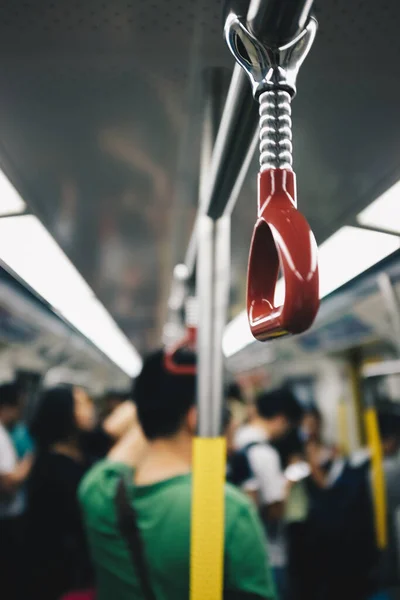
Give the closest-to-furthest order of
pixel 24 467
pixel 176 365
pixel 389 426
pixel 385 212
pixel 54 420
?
pixel 176 365 → pixel 385 212 → pixel 54 420 → pixel 389 426 → pixel 24 467

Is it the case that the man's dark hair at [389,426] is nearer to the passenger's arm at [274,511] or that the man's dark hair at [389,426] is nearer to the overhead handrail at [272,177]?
the passenger's arm at [274,511]

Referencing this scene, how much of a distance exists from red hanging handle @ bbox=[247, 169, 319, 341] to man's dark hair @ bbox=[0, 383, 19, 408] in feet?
11.7

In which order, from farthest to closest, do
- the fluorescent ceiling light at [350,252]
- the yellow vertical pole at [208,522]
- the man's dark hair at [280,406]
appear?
the man's dark hair at [280,406] → the fluorescent ceiling light at [350,252] → the yellow vertical pole at [208,522]

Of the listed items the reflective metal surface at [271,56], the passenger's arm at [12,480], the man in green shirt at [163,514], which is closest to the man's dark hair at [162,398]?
the man in green shirt at [163,514]

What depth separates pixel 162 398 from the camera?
4.58ft

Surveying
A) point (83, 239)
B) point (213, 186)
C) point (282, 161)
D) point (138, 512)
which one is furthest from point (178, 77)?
point (83, 239)

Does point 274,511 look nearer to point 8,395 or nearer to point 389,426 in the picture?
point 389,426

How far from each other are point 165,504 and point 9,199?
1.13 m

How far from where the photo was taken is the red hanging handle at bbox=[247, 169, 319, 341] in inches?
14.6

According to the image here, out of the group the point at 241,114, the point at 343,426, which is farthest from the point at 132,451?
the point at 343,426

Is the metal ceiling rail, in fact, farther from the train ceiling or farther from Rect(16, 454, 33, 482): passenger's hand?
Rect(16, 454, 33, 482): passenger's hand

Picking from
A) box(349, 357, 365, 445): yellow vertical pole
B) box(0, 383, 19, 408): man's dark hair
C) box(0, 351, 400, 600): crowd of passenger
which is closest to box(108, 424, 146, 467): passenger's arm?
box(0, 351, 400, 600): crowd of passenger

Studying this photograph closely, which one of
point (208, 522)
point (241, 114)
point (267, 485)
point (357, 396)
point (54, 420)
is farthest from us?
point (357, 396)

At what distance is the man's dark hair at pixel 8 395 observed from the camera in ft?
11.8
